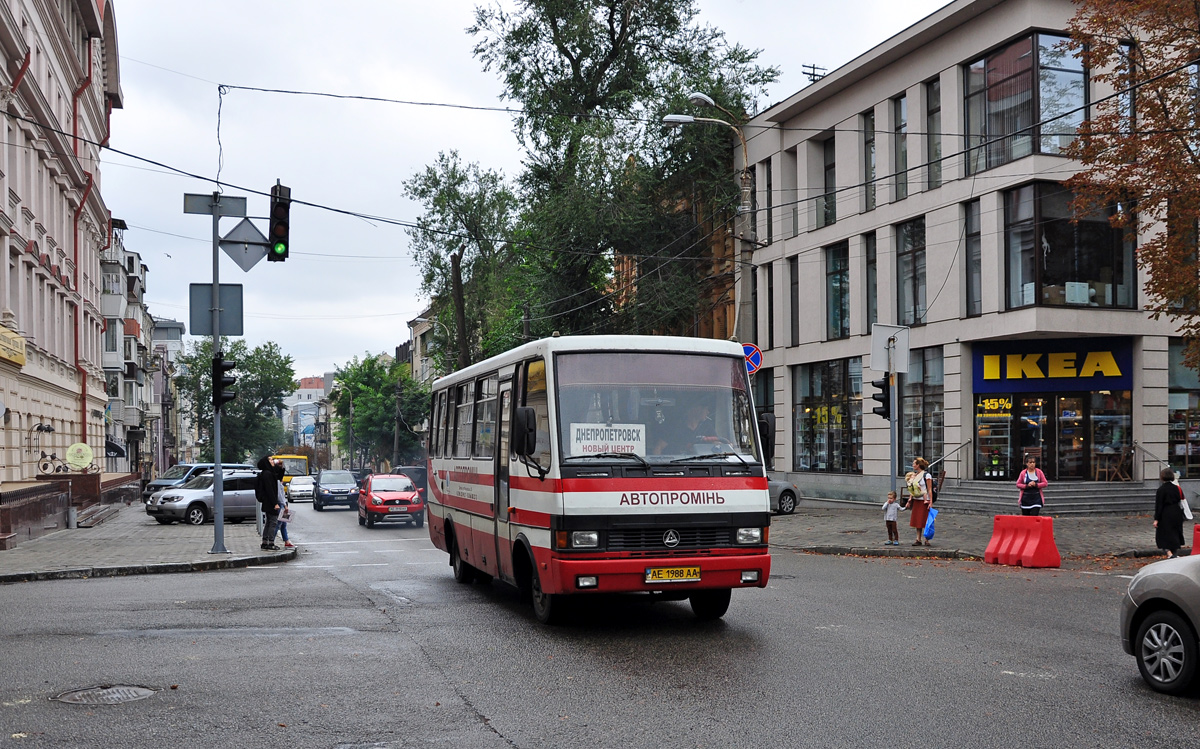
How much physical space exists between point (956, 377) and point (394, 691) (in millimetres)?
25042

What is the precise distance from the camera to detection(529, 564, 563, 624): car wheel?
10543 millimetres

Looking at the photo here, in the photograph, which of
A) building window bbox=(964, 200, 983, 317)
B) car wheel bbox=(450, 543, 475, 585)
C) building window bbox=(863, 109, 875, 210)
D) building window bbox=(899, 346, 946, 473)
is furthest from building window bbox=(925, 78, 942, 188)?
car wheel bbox=(450, 543, 475, 585)

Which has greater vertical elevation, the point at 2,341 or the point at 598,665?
the point at 2,341

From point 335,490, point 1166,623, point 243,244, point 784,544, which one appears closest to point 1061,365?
point 784,544

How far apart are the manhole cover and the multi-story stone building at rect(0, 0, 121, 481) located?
741 inches

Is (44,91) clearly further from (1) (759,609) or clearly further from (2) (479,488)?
(1) (759,609)

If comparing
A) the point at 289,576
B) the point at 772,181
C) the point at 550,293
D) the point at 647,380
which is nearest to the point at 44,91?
the point at 550,293

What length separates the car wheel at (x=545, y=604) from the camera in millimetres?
10543

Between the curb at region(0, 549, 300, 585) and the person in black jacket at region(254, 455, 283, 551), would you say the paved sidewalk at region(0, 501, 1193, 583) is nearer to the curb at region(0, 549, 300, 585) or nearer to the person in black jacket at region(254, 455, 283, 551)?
the curb at region(0, 549, 300, 585)

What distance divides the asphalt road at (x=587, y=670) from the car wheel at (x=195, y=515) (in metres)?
19.0

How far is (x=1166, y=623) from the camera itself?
24.7ft

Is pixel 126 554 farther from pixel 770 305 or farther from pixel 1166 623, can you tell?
pixel 770 305

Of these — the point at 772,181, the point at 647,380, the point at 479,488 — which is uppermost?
the point at 772,181

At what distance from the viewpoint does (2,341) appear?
2650 cm
